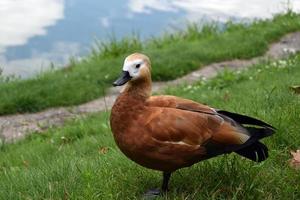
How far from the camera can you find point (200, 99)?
7.62 metres

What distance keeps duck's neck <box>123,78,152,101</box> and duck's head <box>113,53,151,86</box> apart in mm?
46

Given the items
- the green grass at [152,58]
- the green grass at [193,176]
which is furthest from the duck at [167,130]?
the green grass at [152,58]

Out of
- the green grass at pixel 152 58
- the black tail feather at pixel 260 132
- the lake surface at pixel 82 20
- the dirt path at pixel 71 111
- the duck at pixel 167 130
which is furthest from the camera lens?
the lake surface at pixel 82 20

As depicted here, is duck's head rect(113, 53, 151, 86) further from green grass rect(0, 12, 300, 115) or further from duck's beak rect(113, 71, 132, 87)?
green grass rect(0, 12, 300, 115)

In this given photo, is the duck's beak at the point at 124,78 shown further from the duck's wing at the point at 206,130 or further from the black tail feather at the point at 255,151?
the black tail feather at the point at 255,151

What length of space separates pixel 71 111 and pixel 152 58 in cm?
227

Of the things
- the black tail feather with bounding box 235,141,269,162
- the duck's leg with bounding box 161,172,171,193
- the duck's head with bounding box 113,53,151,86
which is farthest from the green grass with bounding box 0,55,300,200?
the duck's head with bounding box 113,53,151,86

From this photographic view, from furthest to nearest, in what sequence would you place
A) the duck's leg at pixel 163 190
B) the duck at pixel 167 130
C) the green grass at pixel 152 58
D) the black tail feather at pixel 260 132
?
the green grass at pixel 152 58 → the duck's leg at pixel 163 190 → the black tail feather at pixel 260 132 → the duck at pixel 167 130

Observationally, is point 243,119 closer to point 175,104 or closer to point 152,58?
point 175,104

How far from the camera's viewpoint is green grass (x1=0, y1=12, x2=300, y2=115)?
9.23 metres

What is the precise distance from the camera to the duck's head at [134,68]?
136 inches

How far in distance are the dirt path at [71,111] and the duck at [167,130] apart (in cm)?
311

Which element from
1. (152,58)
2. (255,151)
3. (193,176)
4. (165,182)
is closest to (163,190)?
(165,182)

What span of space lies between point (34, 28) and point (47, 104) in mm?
6832
